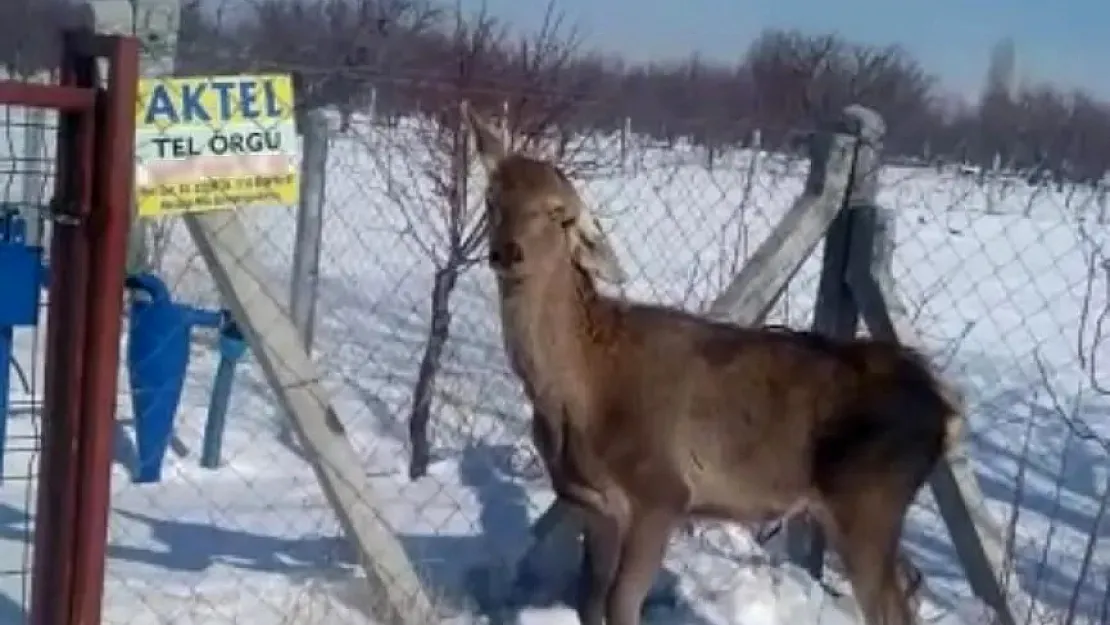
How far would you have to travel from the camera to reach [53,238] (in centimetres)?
468

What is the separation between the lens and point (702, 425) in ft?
19.0

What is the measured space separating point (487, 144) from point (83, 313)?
1.56 m

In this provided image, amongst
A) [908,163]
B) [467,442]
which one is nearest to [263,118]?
[467,442]

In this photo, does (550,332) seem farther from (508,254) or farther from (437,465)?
(437,465)

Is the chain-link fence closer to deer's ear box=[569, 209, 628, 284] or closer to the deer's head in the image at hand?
the deer's head

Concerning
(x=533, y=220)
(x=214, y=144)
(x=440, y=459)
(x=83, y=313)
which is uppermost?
(x=214, y=144)

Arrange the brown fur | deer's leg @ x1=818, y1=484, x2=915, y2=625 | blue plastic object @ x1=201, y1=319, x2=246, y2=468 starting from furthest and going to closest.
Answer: blue plastic object @ x1=201, y1=319, x2=246, y2=468 → deer's leg @ x1=818, y1=484, x2=915, y2=625 → the brown fur

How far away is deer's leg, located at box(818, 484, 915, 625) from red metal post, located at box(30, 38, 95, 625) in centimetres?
258

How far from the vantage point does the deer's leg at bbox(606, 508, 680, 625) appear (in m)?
5.65

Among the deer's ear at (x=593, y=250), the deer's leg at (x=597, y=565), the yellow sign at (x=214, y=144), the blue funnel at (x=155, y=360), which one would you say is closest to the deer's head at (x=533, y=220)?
the deer's ear at (x=593, y=250)

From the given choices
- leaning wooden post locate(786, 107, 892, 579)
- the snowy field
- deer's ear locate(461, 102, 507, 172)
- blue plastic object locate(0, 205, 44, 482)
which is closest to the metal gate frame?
blue plastic object locate(0, 205, 44, 482)

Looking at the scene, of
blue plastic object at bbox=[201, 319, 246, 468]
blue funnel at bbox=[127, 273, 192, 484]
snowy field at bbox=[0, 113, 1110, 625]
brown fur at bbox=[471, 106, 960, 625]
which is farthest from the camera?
blue plastic object at bbox=[201, 319, 246, 468]

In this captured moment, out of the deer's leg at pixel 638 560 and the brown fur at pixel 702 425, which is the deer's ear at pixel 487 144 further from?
the deer's leg at pixel 638 560

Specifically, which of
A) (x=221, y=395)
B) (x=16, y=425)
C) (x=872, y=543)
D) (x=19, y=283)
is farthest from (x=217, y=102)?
(x=16, y=425)
